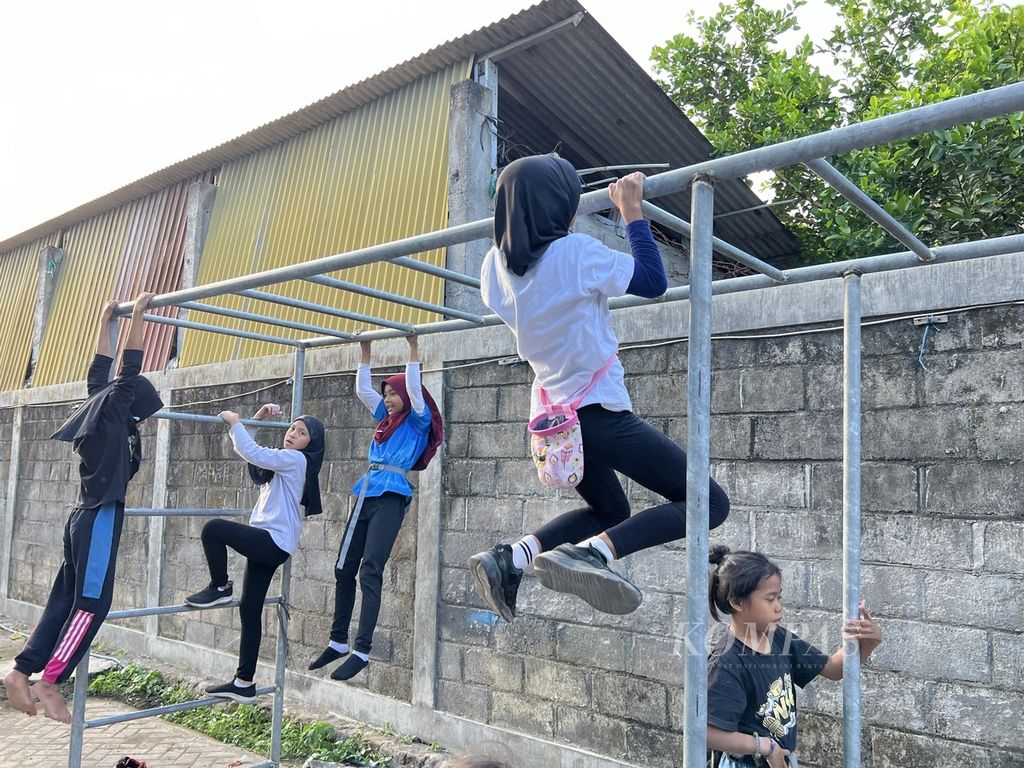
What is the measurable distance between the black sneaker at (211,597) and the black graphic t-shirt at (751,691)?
8.36 feet

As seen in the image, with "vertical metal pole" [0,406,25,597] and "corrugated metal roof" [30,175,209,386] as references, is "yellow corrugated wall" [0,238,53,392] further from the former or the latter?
"vertical metal pole" [0,406,25,597]

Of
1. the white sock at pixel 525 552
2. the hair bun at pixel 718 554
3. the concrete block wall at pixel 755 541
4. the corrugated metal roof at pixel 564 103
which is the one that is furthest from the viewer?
the corrugated metal roof at pixel 564 103

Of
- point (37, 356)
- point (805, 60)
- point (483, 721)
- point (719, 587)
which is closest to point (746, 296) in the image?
point (719, 587)

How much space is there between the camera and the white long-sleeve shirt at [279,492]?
12.9 ft

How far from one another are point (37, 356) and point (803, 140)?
10055 mm

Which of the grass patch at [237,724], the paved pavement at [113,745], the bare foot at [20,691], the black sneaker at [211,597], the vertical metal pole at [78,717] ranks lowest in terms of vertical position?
the paved pavement at [113,745]

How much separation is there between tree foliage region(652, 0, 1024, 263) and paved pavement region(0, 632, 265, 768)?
20.2 ft

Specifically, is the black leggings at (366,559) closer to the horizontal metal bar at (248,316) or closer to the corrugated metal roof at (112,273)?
the horizontal metal bar at (248,316)

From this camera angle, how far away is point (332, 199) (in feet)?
21.8

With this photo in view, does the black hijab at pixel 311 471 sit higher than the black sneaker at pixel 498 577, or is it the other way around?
the black hijab at pixel 311 471

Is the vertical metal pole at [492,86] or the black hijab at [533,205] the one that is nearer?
the black hijab at [533,205]

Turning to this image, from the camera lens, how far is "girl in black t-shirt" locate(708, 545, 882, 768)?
7.24ft

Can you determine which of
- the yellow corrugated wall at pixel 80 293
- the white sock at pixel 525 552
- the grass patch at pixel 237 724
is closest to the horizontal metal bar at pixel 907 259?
the white sock at pixel 525 552

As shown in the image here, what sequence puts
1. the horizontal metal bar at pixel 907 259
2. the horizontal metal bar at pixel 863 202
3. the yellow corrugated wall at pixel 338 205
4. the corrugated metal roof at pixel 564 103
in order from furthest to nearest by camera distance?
the yellow corrugated wall at pixel 338 205 → the corrugated metal roof at pixel 564 103 → the horizontal metal bar at pixel 907 259 → the horizontal metal bar at pixel 863 202
